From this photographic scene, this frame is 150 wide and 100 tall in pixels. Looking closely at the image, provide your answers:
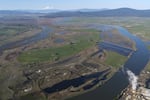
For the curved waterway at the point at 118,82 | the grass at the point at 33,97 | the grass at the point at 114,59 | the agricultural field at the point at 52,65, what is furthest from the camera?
the grass at the point at 114,59

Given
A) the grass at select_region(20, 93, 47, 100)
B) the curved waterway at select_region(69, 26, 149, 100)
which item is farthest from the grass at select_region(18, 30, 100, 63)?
the grass at select_region(20, 93, 47, 100)

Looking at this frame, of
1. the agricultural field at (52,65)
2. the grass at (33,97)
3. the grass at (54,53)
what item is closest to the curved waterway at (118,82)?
the agricultural field at (52,65)

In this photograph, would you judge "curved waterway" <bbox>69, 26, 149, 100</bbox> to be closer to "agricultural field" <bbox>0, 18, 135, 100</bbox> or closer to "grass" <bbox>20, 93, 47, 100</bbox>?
"agricultural field" <bbox>0, 18, 135, 100</bbox>

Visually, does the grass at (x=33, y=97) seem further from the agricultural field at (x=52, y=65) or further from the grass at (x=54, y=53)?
the grass at (x=54, y=53)

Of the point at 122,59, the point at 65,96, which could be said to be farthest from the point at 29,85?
the point at 122,59

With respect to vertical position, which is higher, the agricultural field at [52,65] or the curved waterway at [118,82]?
the curved waterway at [118,82]

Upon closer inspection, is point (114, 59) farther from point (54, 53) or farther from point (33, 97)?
point (33, 97)

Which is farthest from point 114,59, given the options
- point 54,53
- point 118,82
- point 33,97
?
point 33,97

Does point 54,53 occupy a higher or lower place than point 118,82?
lower

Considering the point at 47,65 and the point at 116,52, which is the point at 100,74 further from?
the point at 116,52

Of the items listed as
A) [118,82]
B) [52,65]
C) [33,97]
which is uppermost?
[118,82]
